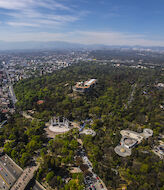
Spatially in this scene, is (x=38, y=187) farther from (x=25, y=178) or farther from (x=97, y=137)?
(x=97, y=137)

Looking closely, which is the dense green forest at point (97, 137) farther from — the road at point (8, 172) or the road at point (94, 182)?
the road at point (8, 172)

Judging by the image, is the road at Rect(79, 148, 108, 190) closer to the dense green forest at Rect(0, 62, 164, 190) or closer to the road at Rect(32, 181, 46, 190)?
the dense green forest at Rect(0, 62, 164, 190)

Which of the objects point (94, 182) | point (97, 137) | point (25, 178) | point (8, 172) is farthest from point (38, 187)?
point (97, 137)

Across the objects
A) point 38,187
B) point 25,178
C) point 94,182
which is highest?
point 25,178

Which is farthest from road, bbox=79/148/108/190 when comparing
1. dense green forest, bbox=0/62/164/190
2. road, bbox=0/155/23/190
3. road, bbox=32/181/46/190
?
road, bbox=0/155/23/190

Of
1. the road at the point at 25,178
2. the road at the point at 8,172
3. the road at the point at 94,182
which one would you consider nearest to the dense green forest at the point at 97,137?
the road at the point at 94,182

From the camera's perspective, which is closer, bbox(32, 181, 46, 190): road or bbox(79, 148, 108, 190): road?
bbox(79, 148, 108, 190): road

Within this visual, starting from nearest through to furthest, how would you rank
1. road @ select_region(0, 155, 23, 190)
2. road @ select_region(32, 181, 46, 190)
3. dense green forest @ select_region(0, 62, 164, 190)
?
road @ select_region(32, 181, 46, 190) < dense green forest @ select_region(0, 62, 164, 190) < road @ select_region(0, 155, 23, 190)

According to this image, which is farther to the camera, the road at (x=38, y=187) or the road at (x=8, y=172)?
the road at (x=8, y=172)

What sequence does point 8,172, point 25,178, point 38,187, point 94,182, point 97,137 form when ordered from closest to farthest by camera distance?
point 38,187, point 94,182, point 25,178, point 8,172, point 97,137

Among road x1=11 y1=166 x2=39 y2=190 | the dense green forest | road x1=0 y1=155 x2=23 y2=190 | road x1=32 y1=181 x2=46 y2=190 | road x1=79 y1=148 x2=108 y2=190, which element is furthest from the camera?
road x1=0 y1=155 x2=23 y2=190

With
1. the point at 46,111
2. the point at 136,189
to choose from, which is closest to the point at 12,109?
the point at 46,111
